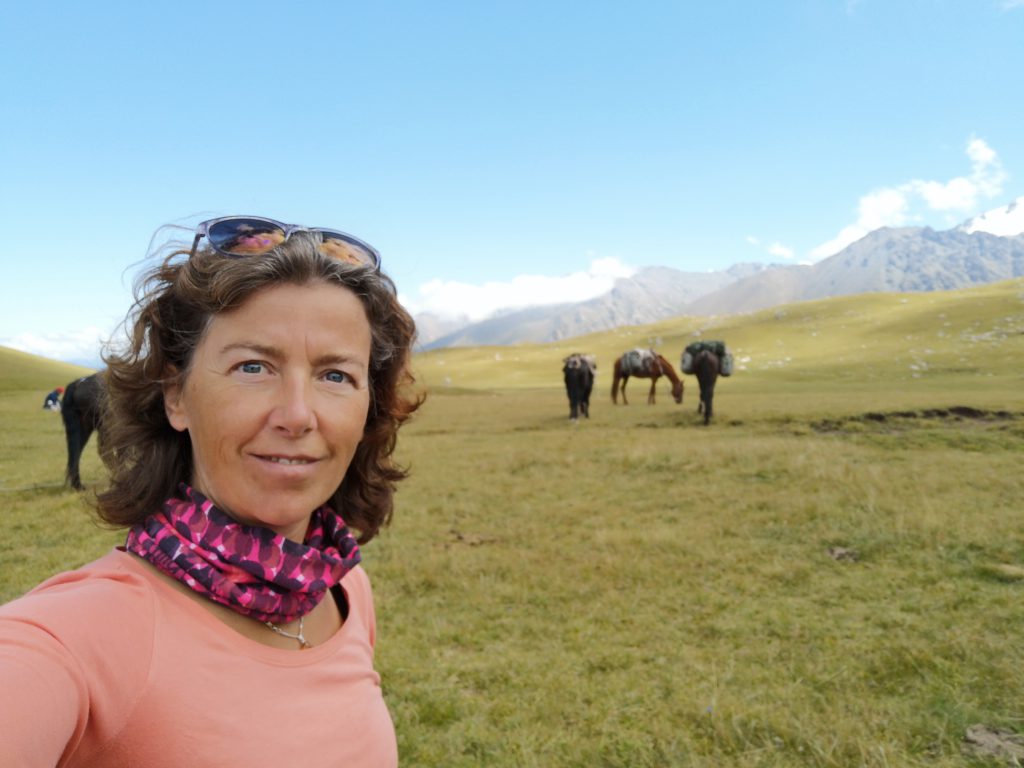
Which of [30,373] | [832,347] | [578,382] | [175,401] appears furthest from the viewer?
[832,347]

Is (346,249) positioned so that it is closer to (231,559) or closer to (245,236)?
(245,236)

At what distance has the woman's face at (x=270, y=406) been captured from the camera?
5.48 ft

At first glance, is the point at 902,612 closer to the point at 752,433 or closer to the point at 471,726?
the point at 471,726

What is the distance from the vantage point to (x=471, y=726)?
420 cm

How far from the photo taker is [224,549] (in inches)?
61.3

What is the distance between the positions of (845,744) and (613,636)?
2.09m

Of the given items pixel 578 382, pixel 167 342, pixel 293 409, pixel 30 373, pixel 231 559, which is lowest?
pixel 578 382

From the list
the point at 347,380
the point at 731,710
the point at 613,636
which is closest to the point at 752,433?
the point at 613,636

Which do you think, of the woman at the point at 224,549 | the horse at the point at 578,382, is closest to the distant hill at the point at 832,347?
the horse at the point at 578,382

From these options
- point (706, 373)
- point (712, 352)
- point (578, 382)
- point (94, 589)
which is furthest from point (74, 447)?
point (712, 352)

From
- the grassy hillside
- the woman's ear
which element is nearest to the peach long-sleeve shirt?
the woman's ear

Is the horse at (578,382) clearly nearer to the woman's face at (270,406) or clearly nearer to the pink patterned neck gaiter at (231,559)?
the woman's face at (270,406)

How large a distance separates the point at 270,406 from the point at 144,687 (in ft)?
2.36

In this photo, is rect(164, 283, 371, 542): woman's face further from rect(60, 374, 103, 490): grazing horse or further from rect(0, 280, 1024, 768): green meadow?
rect(60, 374, 103, 490): grazing horse
